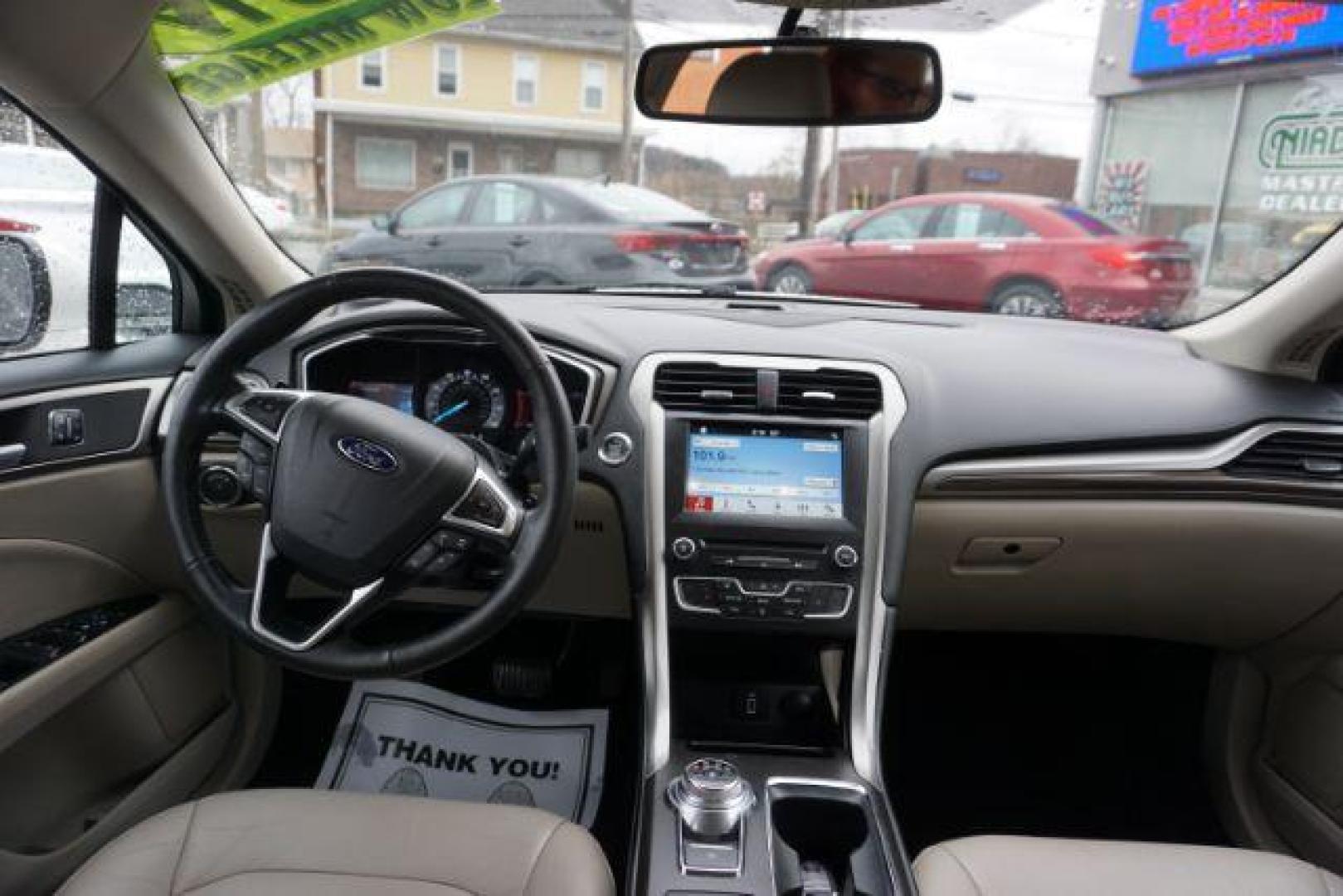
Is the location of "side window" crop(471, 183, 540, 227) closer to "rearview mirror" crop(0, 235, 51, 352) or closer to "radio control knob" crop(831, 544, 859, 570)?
"rearview mirror" crop(0, 235, 51, 352)

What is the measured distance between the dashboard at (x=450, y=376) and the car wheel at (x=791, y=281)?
0.79m

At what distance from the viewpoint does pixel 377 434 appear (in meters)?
1.41

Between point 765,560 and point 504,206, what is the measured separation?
128 cm

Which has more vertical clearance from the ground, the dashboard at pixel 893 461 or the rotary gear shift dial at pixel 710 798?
the dashboard at pixel 893 461

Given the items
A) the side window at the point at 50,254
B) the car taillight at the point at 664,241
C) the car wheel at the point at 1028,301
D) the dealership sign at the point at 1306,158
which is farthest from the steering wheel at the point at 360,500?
the dealership sign at the point at 1306,158

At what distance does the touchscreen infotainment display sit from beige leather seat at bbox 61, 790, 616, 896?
698 millimetres

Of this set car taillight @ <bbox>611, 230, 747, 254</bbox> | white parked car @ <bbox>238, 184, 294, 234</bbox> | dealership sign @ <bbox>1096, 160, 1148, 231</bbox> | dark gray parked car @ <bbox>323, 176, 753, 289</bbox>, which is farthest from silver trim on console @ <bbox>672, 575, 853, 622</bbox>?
dealership sign @ <bbox>1096, 160, 1148, 231</bbox>

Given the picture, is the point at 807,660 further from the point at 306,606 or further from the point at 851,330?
the point at 306,606

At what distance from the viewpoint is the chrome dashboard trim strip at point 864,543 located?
6.14 feet

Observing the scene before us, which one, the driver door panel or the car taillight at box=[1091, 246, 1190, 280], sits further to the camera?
the car taillight at box=[1091, 246, 1190, 280]

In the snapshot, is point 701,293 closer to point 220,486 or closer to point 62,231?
point 220,486

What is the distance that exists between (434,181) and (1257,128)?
2.27 meters

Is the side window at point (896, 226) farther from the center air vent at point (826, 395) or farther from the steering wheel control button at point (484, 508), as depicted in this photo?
the steering wheel control button at point (484, 508)

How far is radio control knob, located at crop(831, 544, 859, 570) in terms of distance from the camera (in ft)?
6.29
